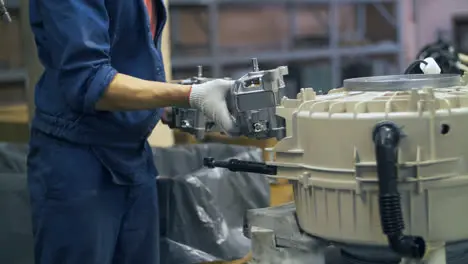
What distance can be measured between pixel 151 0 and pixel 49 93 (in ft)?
1.05

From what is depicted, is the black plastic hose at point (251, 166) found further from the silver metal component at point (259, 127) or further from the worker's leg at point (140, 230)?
the worker's leg at point (140, 230)

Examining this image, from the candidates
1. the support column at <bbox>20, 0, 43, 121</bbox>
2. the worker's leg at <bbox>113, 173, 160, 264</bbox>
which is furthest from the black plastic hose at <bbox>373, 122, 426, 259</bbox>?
the support column at <bbox>20, 0, 43, 121</bbox>

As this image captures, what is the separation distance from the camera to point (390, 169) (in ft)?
3.01

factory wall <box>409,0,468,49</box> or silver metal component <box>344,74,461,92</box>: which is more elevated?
factory wall <box>409,0,468,49</box>

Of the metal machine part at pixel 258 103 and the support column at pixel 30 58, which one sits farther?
the support column at pixel 30 58

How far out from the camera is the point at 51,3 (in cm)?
117

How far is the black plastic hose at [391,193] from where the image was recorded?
0.91m

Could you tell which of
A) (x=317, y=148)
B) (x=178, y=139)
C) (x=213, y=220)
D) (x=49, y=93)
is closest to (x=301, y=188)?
(x=317, y=148)

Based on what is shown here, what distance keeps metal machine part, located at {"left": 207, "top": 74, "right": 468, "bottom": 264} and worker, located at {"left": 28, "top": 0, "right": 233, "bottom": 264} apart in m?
0.22

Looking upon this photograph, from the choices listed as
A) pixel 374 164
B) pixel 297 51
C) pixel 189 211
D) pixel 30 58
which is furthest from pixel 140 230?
pixel 297 51

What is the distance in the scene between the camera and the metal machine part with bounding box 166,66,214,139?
4.62 ft

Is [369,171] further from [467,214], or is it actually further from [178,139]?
[178,139]

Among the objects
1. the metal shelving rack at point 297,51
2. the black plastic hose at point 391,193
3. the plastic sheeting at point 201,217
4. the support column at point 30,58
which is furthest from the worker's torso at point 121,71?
the metal shelving rack at point 297,51

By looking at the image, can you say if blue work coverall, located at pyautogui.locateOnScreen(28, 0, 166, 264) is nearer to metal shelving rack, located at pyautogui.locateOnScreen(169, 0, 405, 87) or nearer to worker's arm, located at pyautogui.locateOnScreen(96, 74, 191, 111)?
worker's arm, located at pyautogui.locateOnScreen(96, 74, 191, 111)
